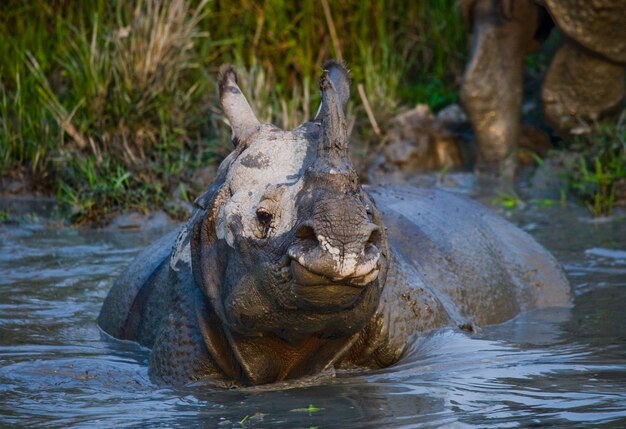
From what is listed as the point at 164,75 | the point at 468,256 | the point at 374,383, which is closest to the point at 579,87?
the point at 164,75

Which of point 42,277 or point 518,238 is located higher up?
point 518,238

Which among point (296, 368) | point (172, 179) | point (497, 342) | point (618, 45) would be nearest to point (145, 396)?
point (296, 368)

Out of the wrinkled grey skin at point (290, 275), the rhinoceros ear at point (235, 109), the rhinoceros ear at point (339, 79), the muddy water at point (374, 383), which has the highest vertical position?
the rhinoceros ear at point (339, 79)

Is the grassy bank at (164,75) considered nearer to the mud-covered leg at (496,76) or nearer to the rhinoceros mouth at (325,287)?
the mud-covered leg at (496,76)

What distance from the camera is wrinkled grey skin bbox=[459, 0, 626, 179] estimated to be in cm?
1005

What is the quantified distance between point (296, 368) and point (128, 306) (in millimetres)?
1346

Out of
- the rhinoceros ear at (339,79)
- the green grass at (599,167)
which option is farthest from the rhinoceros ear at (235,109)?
the green grass at (599,167)

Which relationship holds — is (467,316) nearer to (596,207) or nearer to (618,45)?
(596,207)

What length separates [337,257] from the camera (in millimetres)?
3613

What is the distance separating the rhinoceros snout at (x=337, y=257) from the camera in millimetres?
3621

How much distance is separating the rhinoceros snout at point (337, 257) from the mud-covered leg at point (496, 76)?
6.67 metres

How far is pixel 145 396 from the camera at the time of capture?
4.52 metres

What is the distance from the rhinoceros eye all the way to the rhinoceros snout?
0.23 metres

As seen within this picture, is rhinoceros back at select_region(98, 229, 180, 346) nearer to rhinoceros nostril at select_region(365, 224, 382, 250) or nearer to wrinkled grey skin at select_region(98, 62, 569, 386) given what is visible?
wrinkled grey skin at select_region(98, 62, 569, 386)
